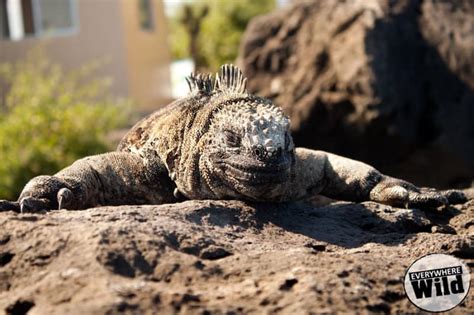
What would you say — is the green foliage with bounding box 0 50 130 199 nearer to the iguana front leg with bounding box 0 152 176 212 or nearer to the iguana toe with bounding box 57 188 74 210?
the iguana front leg with bounding box 0 152 176 212

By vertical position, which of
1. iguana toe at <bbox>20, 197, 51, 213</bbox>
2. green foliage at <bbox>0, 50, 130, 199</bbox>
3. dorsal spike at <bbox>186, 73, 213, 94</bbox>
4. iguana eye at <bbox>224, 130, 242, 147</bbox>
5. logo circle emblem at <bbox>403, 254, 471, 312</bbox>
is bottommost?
green foliage at <bbox>0, 50, 130, 199</bbox>

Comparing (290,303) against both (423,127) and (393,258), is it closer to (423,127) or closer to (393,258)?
(393,258)

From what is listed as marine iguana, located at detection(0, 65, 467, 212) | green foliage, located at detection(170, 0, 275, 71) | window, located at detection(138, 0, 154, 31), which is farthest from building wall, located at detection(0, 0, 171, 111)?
marine iguana, located at detection(0, 65, 467, 212)

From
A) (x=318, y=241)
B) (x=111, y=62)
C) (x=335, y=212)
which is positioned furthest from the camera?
(x=111, y=62)

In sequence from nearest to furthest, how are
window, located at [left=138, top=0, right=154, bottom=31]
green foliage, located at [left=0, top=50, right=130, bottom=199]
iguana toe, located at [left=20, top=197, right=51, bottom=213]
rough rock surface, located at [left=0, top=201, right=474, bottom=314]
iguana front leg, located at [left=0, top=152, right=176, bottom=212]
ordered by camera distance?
rough rock surface, located at [left=0, top=201, right=474, bottom=314] → iguana toe, located at [left=20, top=197, right=51, bottom=213] → iguana front leg, located at [left=0, top=152, right=176, bottom=212] → green foliage, located at [left=0, top=50, right=130, bottom=199] → window, located at [left=138, top=0, right=154, bottom=31]

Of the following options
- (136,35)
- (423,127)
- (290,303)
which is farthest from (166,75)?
(290,303)

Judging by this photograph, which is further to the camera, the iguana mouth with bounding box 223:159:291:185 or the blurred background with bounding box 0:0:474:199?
the blurred background with bounding box 0:0:474:199

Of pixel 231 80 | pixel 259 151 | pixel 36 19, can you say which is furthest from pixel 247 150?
pixel 36 19
